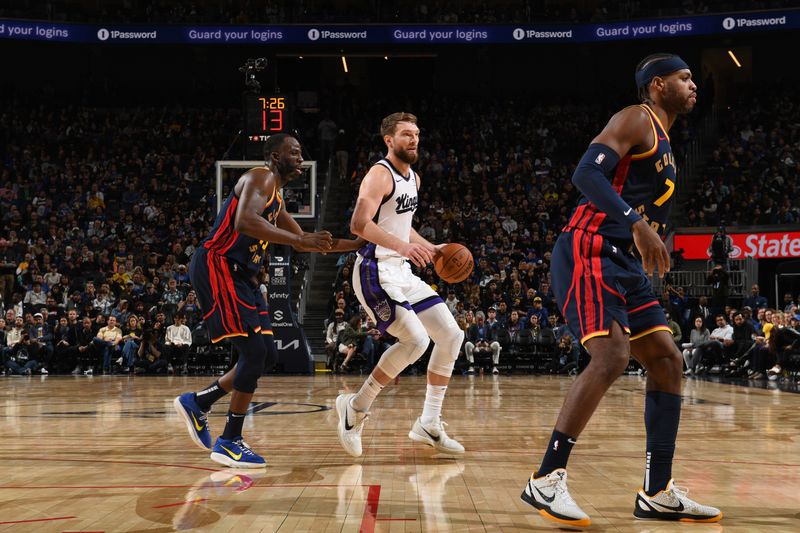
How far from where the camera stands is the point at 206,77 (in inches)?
1233

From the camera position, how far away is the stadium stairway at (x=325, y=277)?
19.8 metres

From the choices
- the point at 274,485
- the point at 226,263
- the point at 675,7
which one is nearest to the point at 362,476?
the point at 274,485

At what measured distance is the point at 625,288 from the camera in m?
3.89

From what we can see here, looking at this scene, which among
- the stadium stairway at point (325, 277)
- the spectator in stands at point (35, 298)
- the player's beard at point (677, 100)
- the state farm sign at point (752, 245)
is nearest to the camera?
the player's beard at point (677, 100)

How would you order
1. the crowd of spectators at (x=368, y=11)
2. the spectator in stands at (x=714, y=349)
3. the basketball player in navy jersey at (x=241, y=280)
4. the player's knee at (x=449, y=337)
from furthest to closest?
the crowd of spectators at (x=368, y=11) → the spectator in stands at (x=714, y=349) → the player's knee at (x=449, y=337) → the basketball player in navy jersey at (x=241, y=280)

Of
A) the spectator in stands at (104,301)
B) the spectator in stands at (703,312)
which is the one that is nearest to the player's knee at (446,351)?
the spectator in stands at (703,312)

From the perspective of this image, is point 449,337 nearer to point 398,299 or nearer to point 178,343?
point 398,299

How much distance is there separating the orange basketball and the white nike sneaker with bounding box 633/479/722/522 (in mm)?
2189

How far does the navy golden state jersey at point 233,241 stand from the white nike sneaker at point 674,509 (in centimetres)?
282

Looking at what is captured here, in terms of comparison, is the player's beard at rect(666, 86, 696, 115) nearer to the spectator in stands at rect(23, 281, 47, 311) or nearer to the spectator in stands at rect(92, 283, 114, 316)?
the spectator in stands at rect(92, 283, 114, 316)

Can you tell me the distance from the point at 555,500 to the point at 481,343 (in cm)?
1362

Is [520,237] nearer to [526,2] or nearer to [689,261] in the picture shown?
[689,261]

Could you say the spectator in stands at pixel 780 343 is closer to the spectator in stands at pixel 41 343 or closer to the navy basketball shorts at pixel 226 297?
the navy basketball shorts at pixel 226 297

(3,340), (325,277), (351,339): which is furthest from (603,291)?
(325,277)
